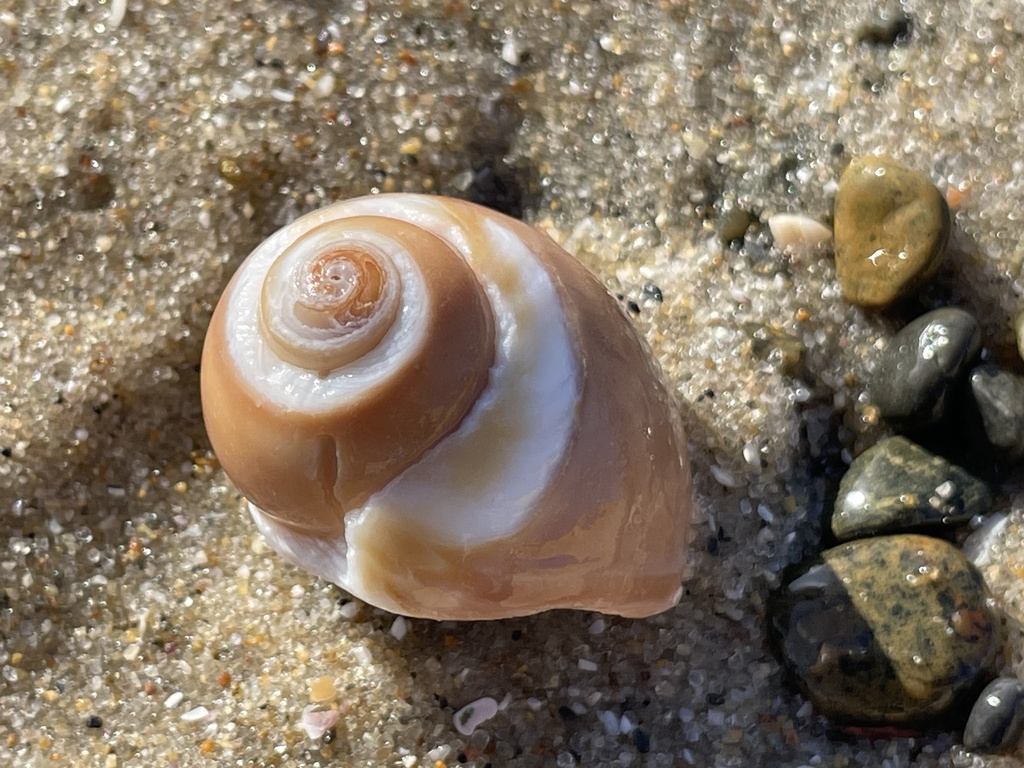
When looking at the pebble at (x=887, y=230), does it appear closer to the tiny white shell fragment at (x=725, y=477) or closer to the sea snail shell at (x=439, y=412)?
the tiny white shell fragment at (x=725, y=477)

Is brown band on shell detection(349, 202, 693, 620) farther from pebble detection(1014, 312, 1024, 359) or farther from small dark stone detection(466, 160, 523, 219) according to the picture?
pebble detection(1014, 312, 1024, 359)

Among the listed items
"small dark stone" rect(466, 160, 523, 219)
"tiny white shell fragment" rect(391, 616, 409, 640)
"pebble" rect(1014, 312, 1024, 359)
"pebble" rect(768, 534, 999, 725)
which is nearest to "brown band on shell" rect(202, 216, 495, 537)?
"tiny white shell fragment" rect(391, 616, 409, 640)

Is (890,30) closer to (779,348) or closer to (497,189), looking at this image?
(779,348)

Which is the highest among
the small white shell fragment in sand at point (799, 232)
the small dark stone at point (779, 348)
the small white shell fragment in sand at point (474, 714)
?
the small white shell fragment in sand at point (799, 232)

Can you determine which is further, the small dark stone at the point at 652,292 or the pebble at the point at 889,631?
the small dark stone at the point at 652,292

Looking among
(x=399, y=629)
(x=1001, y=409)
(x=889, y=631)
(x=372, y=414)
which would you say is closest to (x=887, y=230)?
(x=1001, y=409)

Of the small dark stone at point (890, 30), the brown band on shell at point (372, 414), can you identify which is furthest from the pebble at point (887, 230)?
the brown band on shell at point (372, 414)
